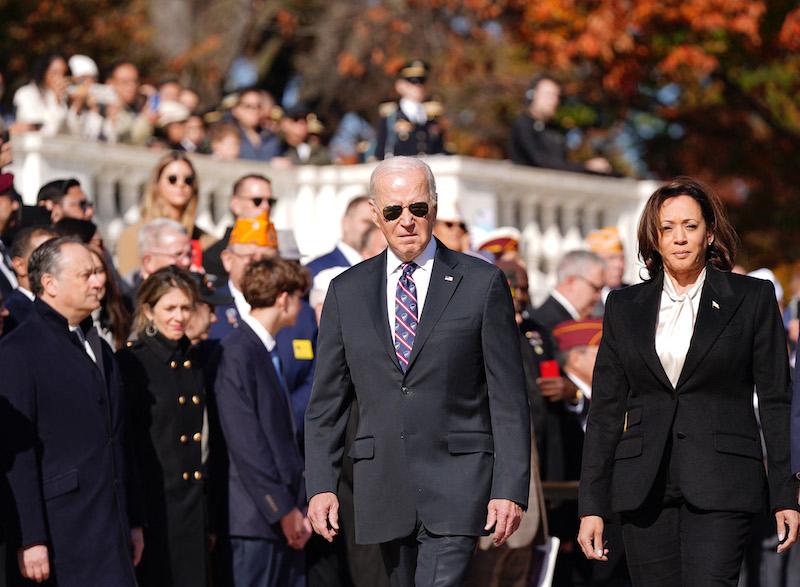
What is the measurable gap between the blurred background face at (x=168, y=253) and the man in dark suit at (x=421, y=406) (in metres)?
3.37

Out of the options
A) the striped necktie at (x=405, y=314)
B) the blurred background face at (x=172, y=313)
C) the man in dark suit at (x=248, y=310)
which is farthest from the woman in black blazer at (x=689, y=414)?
the man in dark suit at (x=248, y=310)

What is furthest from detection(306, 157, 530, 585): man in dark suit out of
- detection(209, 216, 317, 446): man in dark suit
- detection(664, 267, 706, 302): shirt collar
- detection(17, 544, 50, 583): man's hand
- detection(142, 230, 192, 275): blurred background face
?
detection(142, 230, 192, 275): blurred background face

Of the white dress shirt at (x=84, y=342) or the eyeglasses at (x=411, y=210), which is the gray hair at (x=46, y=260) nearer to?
the white dress shirt at (x=84, y=342)

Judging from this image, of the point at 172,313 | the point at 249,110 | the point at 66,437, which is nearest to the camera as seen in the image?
the point at 66,437

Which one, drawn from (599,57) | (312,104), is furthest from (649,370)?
(312,104)

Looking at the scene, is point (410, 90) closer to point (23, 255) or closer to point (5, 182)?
point (5, 182)

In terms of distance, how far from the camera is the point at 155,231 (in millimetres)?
10992

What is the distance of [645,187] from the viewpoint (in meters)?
18.2

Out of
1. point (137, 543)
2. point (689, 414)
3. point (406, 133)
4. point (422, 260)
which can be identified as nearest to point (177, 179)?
point (137, 543)

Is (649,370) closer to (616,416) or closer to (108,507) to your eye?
(616,416)

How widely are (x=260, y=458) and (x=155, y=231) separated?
1.87 metres

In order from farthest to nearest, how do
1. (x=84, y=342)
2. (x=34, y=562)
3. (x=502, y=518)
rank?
(x=84, y=342)
(x=34, y=562)
(x=502, y=518)

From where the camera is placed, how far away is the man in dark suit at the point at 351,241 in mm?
11938

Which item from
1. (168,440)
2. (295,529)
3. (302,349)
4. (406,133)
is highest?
(406,133)
